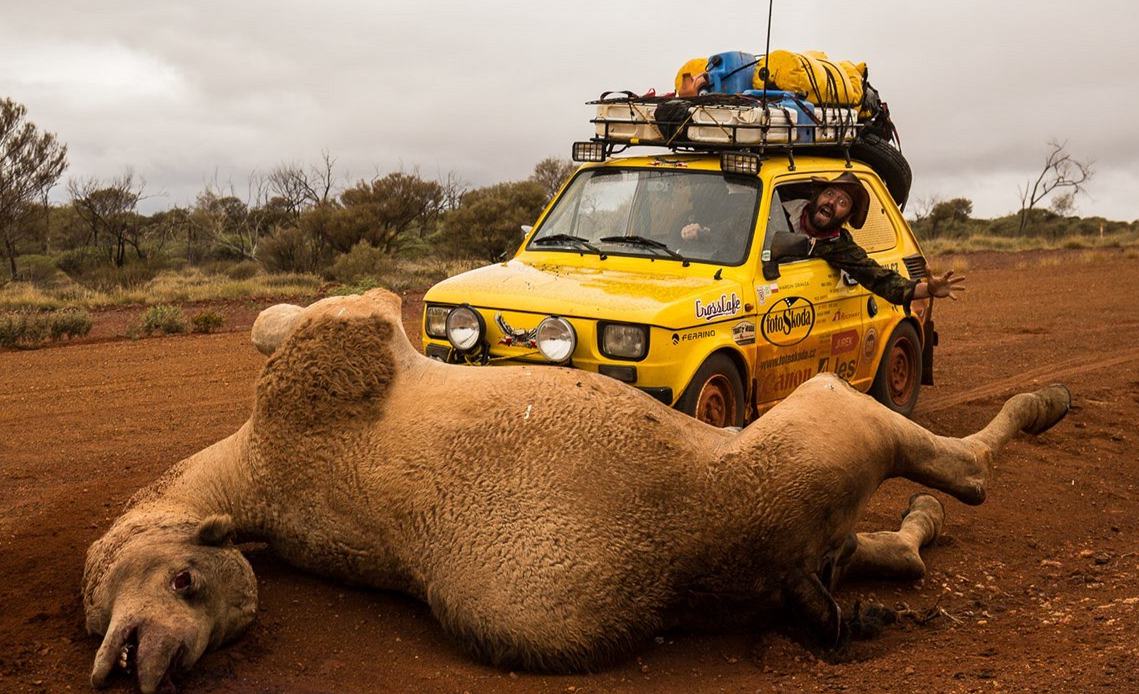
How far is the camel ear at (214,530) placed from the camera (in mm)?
4586

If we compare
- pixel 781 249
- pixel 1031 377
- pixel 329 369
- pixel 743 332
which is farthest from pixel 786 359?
pixel 1031 377

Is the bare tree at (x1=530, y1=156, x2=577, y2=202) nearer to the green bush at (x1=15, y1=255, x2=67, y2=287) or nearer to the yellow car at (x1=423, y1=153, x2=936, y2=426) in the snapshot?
the green bush at (x1=15, y1=255, x2=67, y2=287)

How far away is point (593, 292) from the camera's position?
7.11 metres

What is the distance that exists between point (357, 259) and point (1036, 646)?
21892mm

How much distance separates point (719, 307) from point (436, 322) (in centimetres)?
172

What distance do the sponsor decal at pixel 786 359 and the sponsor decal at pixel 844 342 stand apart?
0.92ft

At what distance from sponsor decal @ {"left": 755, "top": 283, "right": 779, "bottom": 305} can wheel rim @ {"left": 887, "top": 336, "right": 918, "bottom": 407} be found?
212cm

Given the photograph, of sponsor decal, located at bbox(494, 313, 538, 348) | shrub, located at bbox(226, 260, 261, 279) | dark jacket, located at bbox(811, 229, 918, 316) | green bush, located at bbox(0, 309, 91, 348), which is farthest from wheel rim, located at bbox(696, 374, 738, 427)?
shrub, located at bbox(226, 260, 261, 279)

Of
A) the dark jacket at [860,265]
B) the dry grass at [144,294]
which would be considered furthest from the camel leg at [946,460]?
the dry grass at [144,294]

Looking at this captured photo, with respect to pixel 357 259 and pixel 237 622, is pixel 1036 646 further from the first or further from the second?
pixel 357 259

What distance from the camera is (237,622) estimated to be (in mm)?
4652

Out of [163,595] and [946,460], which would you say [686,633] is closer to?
[946,460]

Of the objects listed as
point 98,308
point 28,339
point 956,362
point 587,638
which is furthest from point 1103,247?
point 587,638

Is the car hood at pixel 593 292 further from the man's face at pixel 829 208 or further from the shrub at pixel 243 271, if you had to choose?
the shrub at pixel 243 271
